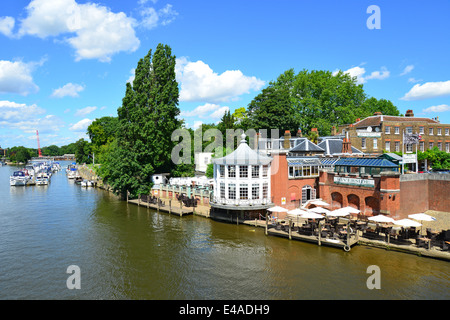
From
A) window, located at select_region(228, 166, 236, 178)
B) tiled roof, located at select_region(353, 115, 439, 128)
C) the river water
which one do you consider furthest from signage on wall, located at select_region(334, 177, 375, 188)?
tiled roof, located at select_region(353, 115, 439, 128)

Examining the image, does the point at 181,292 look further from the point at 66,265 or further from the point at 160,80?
the point at 160,80

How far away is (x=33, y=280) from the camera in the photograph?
20734mm

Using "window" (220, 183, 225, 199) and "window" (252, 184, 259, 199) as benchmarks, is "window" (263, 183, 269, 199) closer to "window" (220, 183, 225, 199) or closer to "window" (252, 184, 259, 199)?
"window" (252, 184, 259, 199)

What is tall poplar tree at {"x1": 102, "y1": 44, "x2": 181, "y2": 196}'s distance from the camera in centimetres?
4978

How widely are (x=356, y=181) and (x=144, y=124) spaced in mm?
34854

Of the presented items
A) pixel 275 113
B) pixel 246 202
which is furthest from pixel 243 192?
pixel 275 113

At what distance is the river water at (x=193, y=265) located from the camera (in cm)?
1875

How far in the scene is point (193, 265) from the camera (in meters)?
23.0

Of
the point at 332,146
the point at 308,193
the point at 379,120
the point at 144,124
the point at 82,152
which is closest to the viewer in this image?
the point at 308,193

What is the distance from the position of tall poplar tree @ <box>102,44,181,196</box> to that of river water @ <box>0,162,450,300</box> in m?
15.9

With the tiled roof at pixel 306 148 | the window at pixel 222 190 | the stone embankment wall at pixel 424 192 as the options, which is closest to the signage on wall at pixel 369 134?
the tiled roof at pixel 306 148

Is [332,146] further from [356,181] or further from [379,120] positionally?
[356,181]

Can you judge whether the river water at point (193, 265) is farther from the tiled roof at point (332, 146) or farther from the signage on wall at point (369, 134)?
the signage on wall at point (369, 134)
